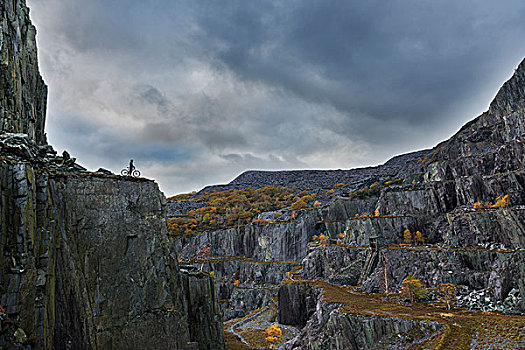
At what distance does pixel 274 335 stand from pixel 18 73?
42.6 m

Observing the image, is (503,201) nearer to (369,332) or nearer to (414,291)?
(414,291)

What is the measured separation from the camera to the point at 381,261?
4853 centimetres

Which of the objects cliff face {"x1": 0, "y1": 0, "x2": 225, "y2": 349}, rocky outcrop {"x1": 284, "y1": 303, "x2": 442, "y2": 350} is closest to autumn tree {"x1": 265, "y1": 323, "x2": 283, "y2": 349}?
rocky outcrop {"x1": 284, "y1": 303, "x2": 442, "y2": 350}

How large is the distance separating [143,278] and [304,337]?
25.6m

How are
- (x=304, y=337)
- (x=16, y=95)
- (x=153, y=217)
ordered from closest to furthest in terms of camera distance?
(x=153, y=217)
(x=16, y=95)
(x=304, y=337)

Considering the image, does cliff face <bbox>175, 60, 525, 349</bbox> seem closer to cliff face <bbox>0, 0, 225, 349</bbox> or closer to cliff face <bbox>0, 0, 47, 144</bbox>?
cliff face <bbox>0, 0, 225, 349</bbox>

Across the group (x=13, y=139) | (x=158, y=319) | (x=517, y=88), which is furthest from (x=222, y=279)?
(x=517, y=88)

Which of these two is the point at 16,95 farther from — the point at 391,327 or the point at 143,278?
the point at 391,327

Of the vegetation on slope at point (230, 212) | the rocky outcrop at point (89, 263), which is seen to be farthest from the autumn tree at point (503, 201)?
the vegetation on slope at point (230, 212)

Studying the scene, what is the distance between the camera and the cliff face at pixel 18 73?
20031 mm

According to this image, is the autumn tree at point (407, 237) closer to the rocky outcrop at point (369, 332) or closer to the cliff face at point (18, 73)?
the rocky outcrop at point (369, 332)

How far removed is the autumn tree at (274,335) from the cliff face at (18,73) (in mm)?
36369

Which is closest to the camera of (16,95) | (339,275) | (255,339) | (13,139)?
(13,139)

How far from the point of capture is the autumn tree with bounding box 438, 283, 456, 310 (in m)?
36.2
